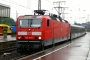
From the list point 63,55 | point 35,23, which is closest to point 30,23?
point 35,23

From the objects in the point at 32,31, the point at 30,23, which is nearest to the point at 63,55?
the point at 32,31

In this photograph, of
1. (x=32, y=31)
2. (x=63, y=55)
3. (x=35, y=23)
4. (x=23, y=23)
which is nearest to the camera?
(x=63, y=55)

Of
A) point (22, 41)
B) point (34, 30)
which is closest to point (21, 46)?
point (22, 41)

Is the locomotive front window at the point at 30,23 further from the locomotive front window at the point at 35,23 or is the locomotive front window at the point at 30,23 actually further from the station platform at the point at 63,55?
the station platform at the point at 63,55

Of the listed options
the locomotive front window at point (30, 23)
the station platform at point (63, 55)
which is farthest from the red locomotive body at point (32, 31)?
the station platform at point (63, 55)

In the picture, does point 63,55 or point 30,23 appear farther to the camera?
point 30,23

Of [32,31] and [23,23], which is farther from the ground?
[23,23]

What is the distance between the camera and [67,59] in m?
13.0

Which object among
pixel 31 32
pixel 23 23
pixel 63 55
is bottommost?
pixel 63 55

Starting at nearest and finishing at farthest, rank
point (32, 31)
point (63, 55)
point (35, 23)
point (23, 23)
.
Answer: point (63, 55), point (32, 31), point (35, 23), point (23, 23)

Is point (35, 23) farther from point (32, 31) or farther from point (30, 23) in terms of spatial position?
point (32, 31)

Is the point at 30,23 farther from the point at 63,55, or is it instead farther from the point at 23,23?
the point at 63,55

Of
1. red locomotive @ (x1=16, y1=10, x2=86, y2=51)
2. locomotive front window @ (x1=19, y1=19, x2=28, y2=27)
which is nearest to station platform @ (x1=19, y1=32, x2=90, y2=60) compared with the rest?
red locomotive @ (x1=16, y1=10, x2=86, y2=51)

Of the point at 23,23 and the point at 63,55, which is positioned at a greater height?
the point at 23,23
